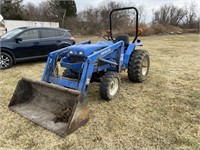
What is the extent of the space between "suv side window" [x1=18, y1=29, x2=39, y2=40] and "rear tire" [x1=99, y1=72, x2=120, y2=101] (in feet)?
14.2

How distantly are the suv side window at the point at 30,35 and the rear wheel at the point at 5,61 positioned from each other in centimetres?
84

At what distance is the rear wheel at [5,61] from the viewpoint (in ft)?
21.4

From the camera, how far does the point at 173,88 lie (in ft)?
15.6

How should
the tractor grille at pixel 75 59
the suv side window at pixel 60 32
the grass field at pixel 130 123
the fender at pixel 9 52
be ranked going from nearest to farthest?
the grass field at pixel 130 123 < the tractor grille at pixel 75 59 < the fender at pixel 9 52 < the suv side window at pixel 60 32

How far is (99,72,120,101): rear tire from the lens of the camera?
3693 mm

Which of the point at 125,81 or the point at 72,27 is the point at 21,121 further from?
the point at 72,27

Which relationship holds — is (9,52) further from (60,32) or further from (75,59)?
(75,59)

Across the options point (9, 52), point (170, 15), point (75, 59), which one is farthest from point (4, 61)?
point (170, 15)

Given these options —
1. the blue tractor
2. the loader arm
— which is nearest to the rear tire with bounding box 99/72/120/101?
the blue tractor

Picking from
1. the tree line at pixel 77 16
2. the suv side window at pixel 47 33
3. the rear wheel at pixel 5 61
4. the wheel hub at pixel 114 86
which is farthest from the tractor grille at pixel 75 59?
the tree line at pixel 77 16

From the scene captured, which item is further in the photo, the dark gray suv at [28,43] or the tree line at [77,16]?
the tree line at [77,16]

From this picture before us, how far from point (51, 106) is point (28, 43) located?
4157mm

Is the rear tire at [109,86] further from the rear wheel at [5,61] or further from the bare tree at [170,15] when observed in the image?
the bare tree at [170,15]

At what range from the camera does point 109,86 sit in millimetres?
3727
